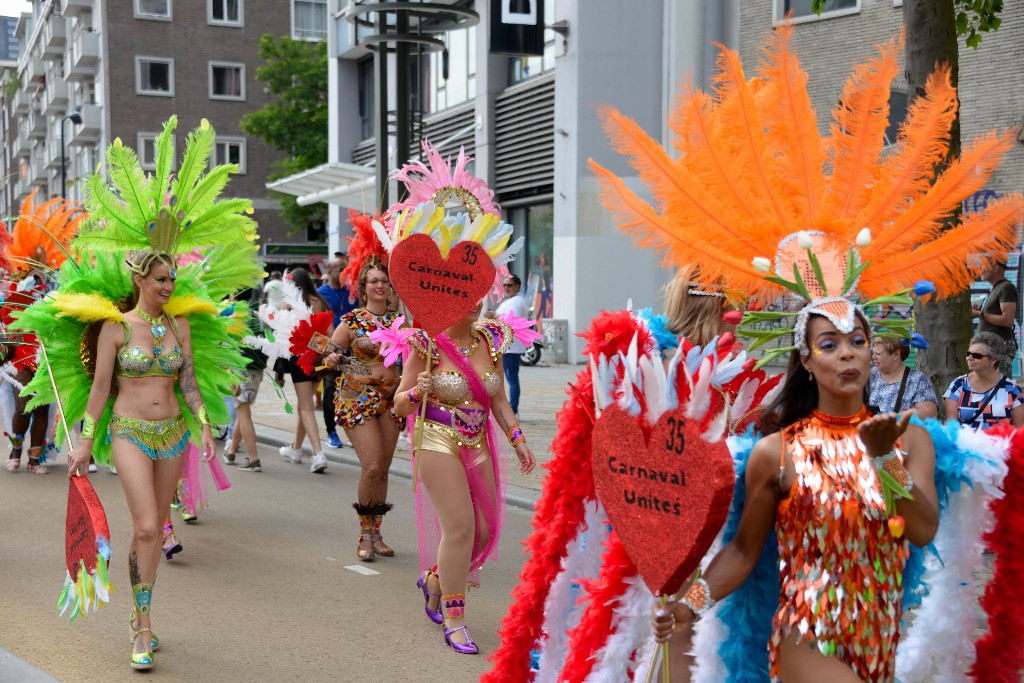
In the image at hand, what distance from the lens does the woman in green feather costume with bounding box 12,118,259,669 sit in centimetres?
519

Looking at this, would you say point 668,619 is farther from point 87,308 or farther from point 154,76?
point 154,76

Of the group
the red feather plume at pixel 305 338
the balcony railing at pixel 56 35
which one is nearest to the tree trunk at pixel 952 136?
the red feather plume at pixel 305 338

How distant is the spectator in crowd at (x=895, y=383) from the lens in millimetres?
6453

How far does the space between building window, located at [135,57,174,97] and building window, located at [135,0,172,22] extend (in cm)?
167

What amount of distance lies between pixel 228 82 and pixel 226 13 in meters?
2.84

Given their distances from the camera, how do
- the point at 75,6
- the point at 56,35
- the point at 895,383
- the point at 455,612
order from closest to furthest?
the point at 455,612 → the point at 895,383 → the point at 75,6 → the point at 56,35

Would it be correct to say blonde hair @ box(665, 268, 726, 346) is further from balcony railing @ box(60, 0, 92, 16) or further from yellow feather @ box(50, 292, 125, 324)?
balcony railing @ box(60, 0, 92, 16)

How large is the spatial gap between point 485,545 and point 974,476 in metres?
2.86

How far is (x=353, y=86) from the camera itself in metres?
31.3

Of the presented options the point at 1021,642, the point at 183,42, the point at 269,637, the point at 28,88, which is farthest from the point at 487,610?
the point at 28,88

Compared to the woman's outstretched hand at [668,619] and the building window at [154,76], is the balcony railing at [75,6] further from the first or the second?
the woman's outstretched hand at [668,619]

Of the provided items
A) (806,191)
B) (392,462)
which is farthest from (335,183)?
(806,191)

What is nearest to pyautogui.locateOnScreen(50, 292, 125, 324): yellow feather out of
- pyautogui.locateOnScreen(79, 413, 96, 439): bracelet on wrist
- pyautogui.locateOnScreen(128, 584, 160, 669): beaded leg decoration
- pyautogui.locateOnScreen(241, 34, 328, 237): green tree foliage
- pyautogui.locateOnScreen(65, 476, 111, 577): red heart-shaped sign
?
pyautogui.locateOnScreen(79, 413, 96, 439): bracelet on wrist

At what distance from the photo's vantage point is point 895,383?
21.6 ft
